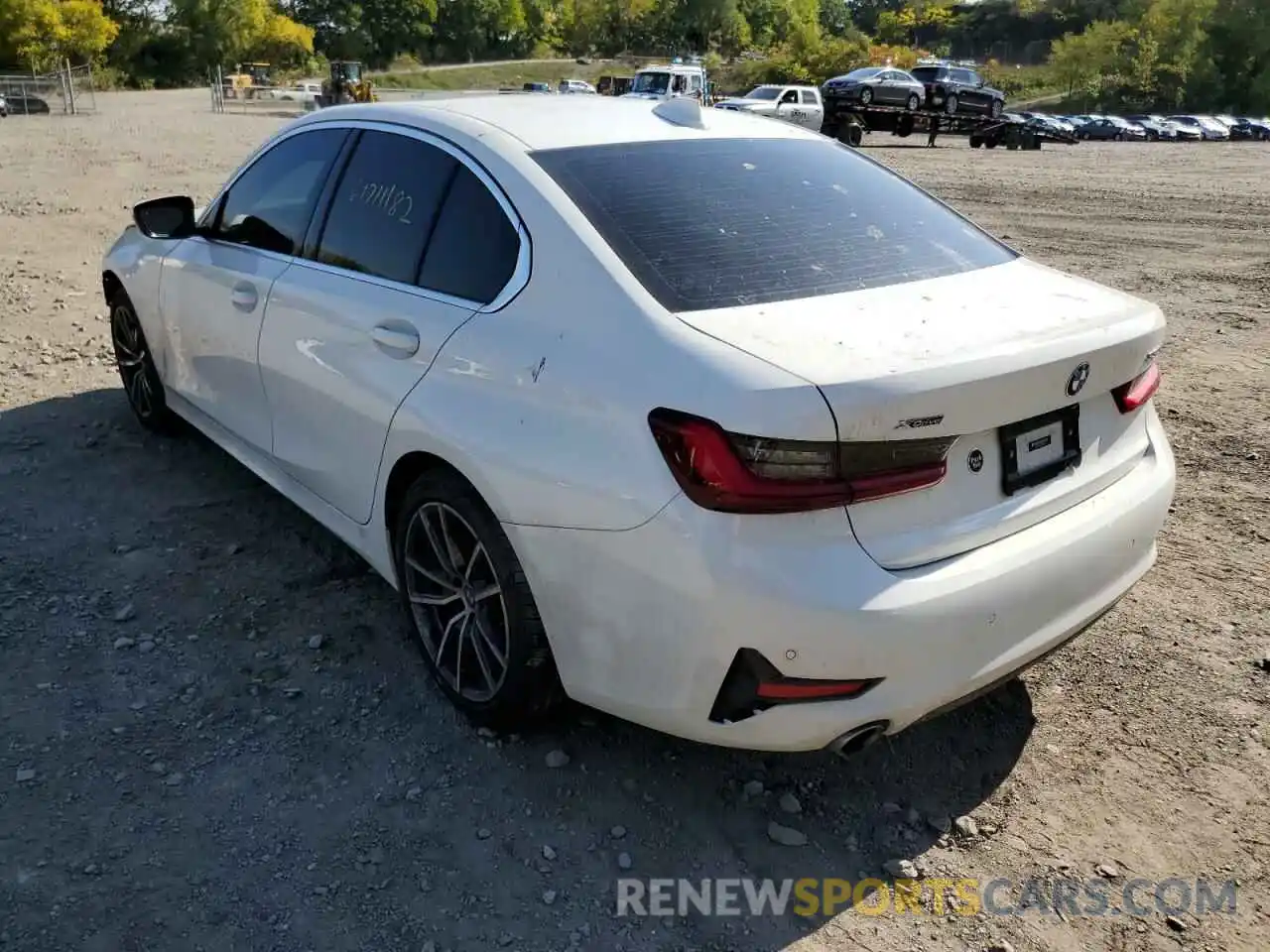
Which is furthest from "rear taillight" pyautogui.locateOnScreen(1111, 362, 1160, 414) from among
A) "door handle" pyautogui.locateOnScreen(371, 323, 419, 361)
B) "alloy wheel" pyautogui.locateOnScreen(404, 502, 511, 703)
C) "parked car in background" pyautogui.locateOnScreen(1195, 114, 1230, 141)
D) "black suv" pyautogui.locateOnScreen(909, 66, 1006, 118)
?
"parked car in background" pyautogui.locateOnScreen(1195, 114, 1230, 141)

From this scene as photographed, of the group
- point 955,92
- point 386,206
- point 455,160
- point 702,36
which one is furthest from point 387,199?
point 702,36

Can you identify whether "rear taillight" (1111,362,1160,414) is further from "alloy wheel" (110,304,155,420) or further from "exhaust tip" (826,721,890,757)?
"alloy wheel" (110,304,155,420)

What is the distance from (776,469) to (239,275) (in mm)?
2626

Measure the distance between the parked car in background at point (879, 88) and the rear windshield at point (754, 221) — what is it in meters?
28.7

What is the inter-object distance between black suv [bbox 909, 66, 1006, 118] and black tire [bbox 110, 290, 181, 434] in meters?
30.2

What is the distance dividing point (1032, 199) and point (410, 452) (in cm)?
1400

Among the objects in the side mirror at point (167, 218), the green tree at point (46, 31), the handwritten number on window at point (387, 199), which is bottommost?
the side mirror at point (167, 218)

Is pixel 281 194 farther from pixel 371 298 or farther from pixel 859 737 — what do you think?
pixel 859 737

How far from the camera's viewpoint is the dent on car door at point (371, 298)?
2928 millimetres

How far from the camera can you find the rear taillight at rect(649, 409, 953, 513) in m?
2.15

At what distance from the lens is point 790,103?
2914 cm

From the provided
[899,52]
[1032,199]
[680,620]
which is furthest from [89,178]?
[899,52]

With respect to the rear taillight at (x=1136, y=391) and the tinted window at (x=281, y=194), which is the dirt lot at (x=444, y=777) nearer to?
the rear taillight at (x=1136, y=391)

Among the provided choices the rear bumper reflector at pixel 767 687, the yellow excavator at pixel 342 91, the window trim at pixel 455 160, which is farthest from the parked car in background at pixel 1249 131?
the rear bumper reflector at pixel 767 687
